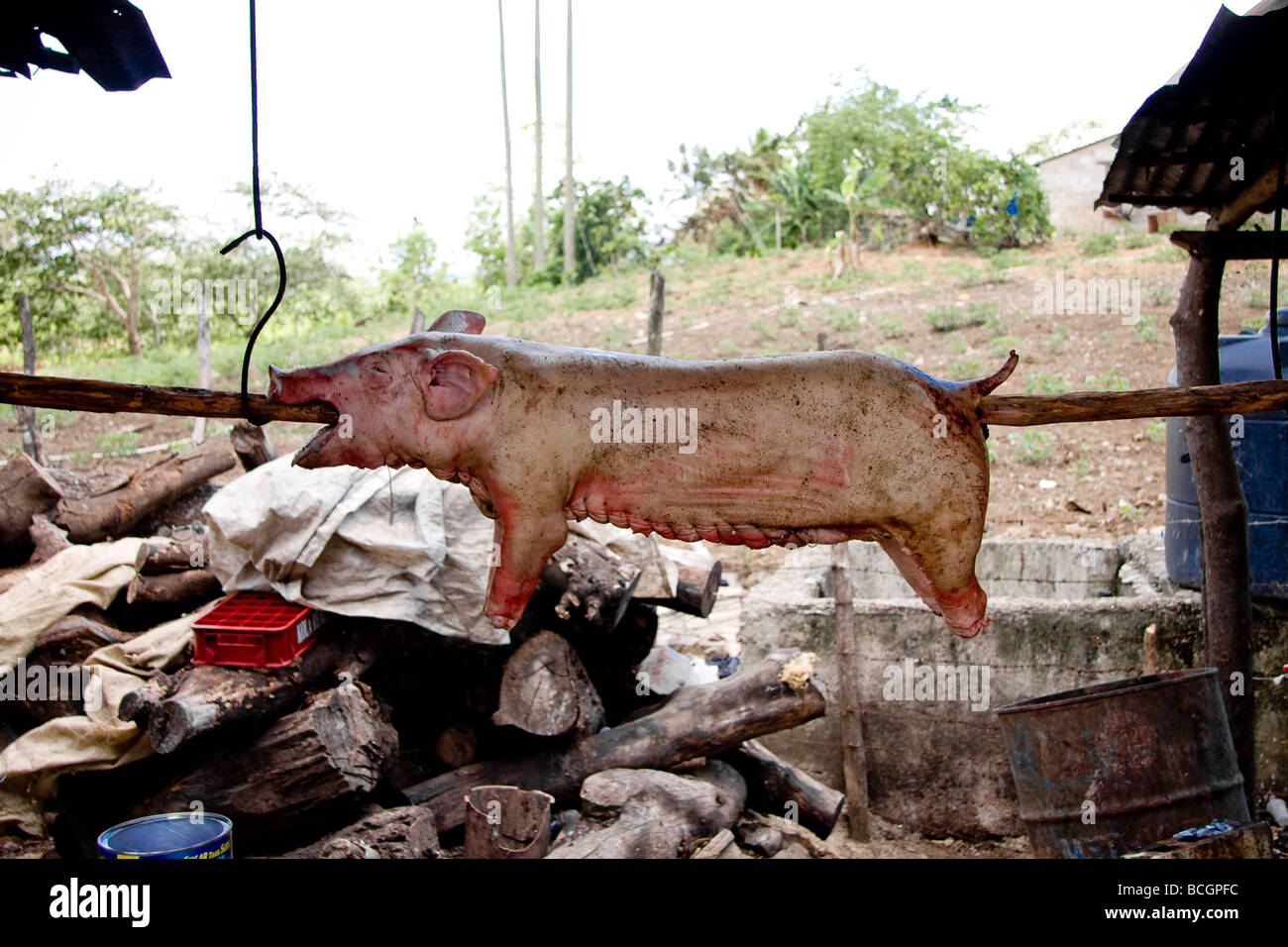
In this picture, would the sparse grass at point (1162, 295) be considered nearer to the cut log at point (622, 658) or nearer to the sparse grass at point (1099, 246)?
the sparse grass at point (1099, 246)

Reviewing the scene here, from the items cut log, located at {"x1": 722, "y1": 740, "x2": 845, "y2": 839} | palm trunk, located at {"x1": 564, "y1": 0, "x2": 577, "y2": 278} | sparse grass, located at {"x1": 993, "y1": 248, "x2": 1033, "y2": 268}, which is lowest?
cut log, located at {"x1": 722, "y1": 740, "x2": 845, "y2": 839}

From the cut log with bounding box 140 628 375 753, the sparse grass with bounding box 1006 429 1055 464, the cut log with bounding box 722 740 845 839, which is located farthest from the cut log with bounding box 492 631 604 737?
the sparse grass with bounding box 1006 429 1055 464

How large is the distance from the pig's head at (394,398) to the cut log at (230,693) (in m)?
1.99

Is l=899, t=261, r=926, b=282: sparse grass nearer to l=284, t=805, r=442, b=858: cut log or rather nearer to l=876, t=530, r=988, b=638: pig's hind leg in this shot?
l=284, t=805, r=442, b=858: cut log

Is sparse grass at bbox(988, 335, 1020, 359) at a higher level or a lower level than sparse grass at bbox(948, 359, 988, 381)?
higher

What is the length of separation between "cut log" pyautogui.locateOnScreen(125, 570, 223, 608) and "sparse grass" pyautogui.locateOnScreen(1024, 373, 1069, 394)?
8.62m

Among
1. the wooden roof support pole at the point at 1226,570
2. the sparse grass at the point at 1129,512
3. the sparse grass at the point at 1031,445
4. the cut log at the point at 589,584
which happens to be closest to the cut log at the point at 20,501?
the cut log at the point at 589,584

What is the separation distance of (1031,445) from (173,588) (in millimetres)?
8146

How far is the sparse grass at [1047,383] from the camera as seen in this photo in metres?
10.9

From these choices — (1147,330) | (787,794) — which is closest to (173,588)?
(787,794)

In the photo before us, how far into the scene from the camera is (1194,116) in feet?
10.3

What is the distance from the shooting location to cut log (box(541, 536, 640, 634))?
14.3ft

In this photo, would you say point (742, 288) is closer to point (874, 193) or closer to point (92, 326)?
point (874, 193)

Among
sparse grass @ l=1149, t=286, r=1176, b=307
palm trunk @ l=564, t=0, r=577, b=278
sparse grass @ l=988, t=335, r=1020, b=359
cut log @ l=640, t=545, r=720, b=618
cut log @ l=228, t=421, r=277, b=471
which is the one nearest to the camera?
cut log @ l=640, t=545, r=720, b=618
